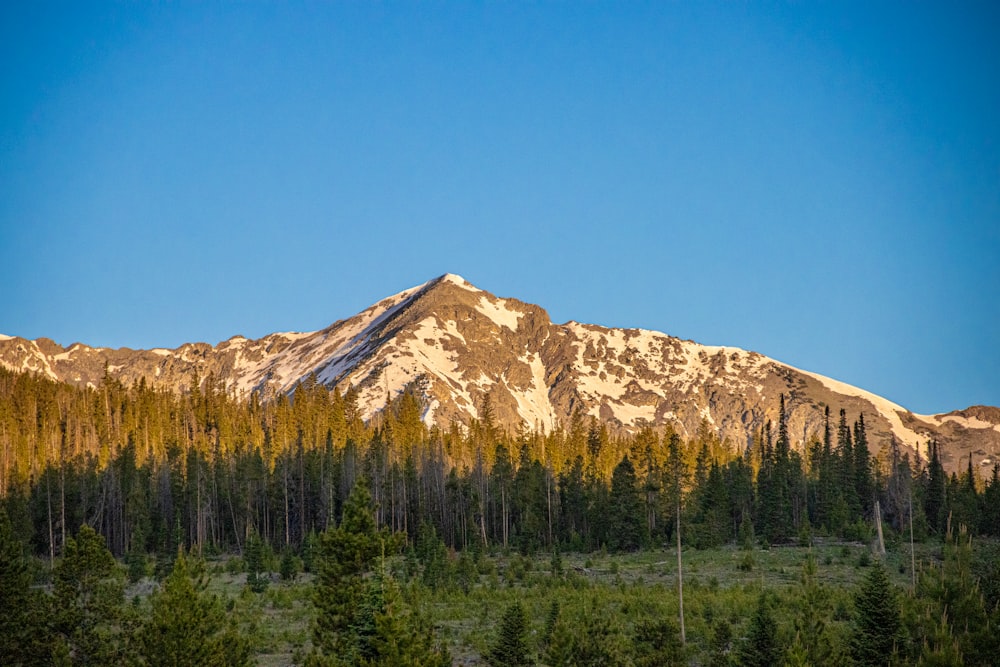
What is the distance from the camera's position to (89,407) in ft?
410

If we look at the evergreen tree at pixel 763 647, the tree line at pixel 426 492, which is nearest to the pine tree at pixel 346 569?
the evergreen tree at pixel 763 647

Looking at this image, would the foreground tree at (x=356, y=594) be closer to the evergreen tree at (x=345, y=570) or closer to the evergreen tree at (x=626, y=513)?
the evergreen tree at (x=345, y=570)

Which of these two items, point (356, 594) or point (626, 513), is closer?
point (356, 594)

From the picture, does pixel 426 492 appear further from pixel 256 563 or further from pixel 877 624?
pixel 877 624

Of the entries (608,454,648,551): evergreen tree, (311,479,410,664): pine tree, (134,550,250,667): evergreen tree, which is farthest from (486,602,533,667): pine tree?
(608,454,648,551): evergreen tree

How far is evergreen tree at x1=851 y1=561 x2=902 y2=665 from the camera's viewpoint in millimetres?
34031

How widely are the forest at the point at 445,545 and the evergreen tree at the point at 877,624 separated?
0.08 m

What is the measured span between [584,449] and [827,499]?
119 feet

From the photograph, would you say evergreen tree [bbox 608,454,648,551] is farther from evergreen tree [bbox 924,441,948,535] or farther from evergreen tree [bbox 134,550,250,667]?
evergreen tree [bbox 134,550,250,667]

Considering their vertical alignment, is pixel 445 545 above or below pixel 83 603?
below

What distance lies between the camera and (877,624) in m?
34.4

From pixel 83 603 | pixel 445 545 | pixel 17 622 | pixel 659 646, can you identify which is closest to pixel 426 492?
pixel 445 545

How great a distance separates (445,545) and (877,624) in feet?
182

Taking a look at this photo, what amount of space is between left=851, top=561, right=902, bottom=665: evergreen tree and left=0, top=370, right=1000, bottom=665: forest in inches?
3.1
